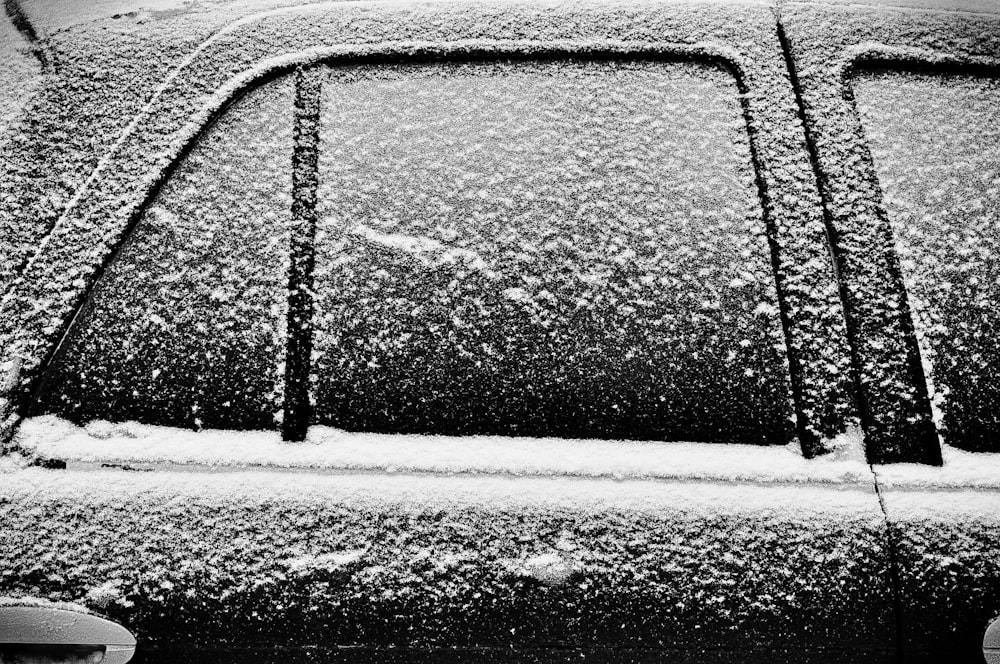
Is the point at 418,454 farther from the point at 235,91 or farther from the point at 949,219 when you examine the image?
the point at 949,219

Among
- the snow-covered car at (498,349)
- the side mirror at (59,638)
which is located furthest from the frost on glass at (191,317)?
the side mirror at (59,638)

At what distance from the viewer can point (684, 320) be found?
105 centimetres

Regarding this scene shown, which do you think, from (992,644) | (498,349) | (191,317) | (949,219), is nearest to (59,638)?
(191,317)

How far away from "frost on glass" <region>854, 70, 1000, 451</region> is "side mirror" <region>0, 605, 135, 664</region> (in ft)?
4.23

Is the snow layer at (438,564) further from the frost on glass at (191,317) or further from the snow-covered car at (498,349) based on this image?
the frost on glass at (191,317)

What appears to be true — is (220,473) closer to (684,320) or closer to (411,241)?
(411,241)

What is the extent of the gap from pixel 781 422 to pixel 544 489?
15.4 inches

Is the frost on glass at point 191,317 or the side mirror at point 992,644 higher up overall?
the frost on glass at point 191,317

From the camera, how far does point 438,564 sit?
0.95m

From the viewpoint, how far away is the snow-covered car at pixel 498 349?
0.94 metres

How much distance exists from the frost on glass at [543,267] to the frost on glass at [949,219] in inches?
9.9

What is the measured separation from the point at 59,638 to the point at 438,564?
546mm

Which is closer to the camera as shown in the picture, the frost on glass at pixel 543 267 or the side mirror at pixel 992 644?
the side mirror at pixel 992 644

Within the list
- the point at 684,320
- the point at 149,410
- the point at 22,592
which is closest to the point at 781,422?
the point at 684,320
